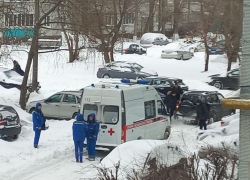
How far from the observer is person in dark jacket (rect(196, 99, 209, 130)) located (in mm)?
21742

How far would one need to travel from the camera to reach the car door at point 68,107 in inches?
904

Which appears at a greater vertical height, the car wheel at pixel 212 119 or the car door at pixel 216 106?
the car door at pixel 216 106

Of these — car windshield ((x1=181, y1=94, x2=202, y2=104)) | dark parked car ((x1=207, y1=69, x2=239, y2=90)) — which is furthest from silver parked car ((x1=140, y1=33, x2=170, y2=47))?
car windshield ((x1=181, y1=94, x2=202, y2=104))

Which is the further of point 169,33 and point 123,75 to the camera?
point 169,33

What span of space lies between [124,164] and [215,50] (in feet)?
140

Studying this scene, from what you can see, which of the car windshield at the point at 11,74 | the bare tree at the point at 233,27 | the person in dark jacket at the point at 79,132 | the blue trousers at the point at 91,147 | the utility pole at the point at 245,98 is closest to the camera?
the utility pole at the point at 245,98

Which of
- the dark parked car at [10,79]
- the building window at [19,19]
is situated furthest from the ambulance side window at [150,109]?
the dark parked car at [10,79]

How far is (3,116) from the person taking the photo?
1748cm

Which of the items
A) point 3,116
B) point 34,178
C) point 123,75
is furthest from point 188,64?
point 34,178

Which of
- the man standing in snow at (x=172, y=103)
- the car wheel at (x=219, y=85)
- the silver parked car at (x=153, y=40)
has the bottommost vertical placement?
the car wheel at (x=219, y=85)

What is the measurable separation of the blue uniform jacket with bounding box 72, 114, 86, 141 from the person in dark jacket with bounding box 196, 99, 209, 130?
731cm

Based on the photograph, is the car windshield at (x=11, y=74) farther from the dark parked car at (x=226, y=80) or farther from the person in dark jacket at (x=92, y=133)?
the person in dark jacket at (x=92, y=133)

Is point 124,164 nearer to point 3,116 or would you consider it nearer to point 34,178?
point 34,178

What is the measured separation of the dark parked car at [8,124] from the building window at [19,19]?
5.00 meters
